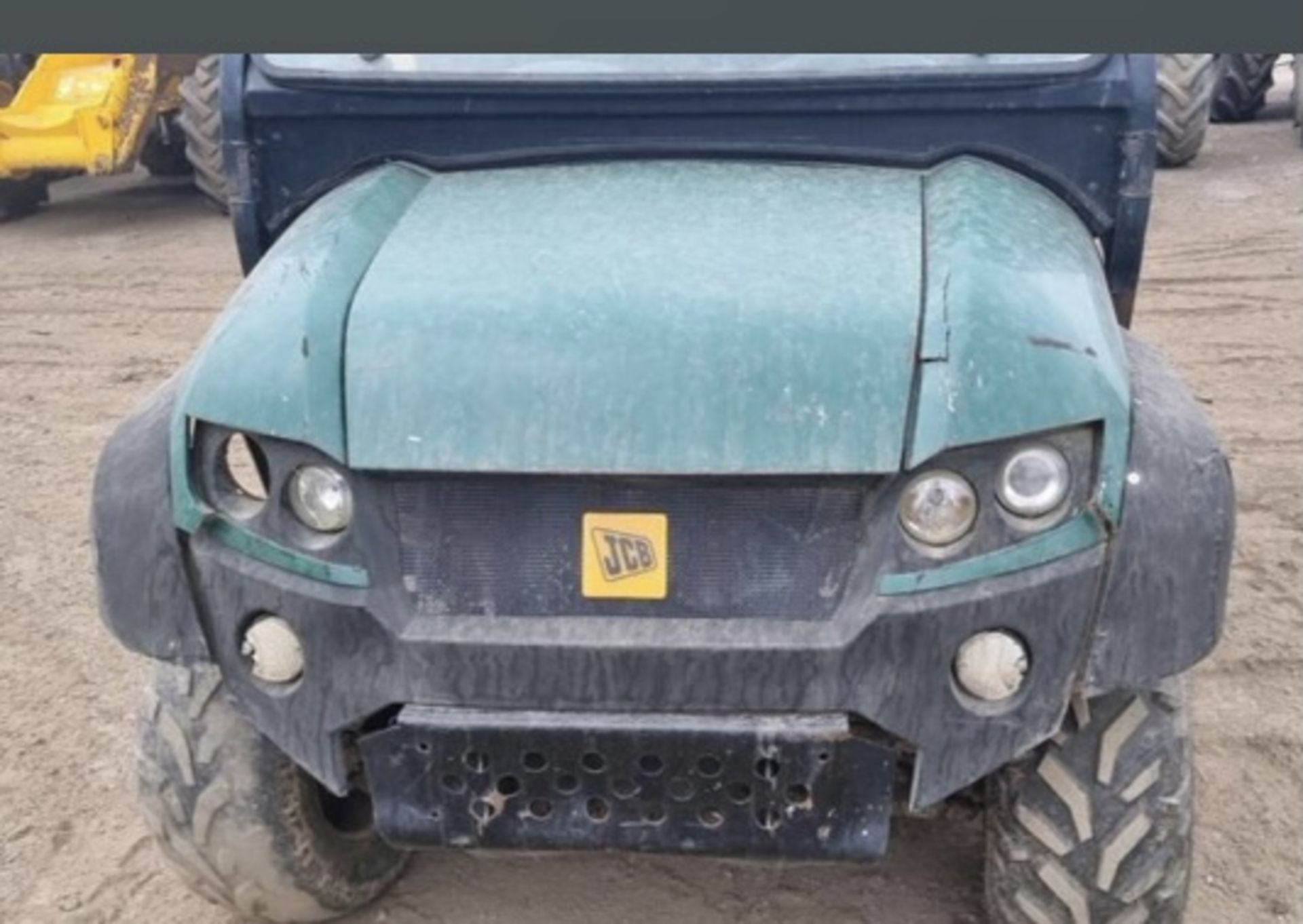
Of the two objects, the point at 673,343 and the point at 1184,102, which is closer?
the point at 673,343

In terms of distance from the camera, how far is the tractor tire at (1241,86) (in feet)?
46.1

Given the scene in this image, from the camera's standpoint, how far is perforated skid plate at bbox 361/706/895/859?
2449 millimetres

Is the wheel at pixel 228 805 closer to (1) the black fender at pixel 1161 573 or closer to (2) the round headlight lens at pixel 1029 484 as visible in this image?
(2) the round headlight lens at pixel 1029 484

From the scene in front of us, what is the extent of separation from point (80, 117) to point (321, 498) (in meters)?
8.58

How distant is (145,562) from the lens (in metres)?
2.63

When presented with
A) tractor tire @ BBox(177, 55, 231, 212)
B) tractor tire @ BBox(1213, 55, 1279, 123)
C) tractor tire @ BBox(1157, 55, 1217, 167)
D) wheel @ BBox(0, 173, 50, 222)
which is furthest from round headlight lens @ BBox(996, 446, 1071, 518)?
tractor tire @ BBox(1213, 55, 1279, 123)

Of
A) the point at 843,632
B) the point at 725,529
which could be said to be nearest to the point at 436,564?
the point at 725,529

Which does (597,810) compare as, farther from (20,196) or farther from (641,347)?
(20,196)

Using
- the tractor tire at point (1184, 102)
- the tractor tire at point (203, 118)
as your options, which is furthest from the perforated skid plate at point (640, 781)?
the tractor tire at point (1184, 102)

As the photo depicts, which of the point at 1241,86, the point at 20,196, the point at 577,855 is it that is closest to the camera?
the point at 577,855

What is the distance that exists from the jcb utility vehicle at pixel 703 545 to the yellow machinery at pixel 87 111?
810 cm

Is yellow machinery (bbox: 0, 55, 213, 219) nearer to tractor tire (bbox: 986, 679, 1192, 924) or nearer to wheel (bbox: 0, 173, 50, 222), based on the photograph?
wheel (bbox: 0, 173, 50, 222)

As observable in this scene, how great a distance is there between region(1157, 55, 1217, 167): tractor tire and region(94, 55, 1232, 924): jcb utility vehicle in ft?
28.7

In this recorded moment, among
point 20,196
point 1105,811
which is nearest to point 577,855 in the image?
point 1105,811
